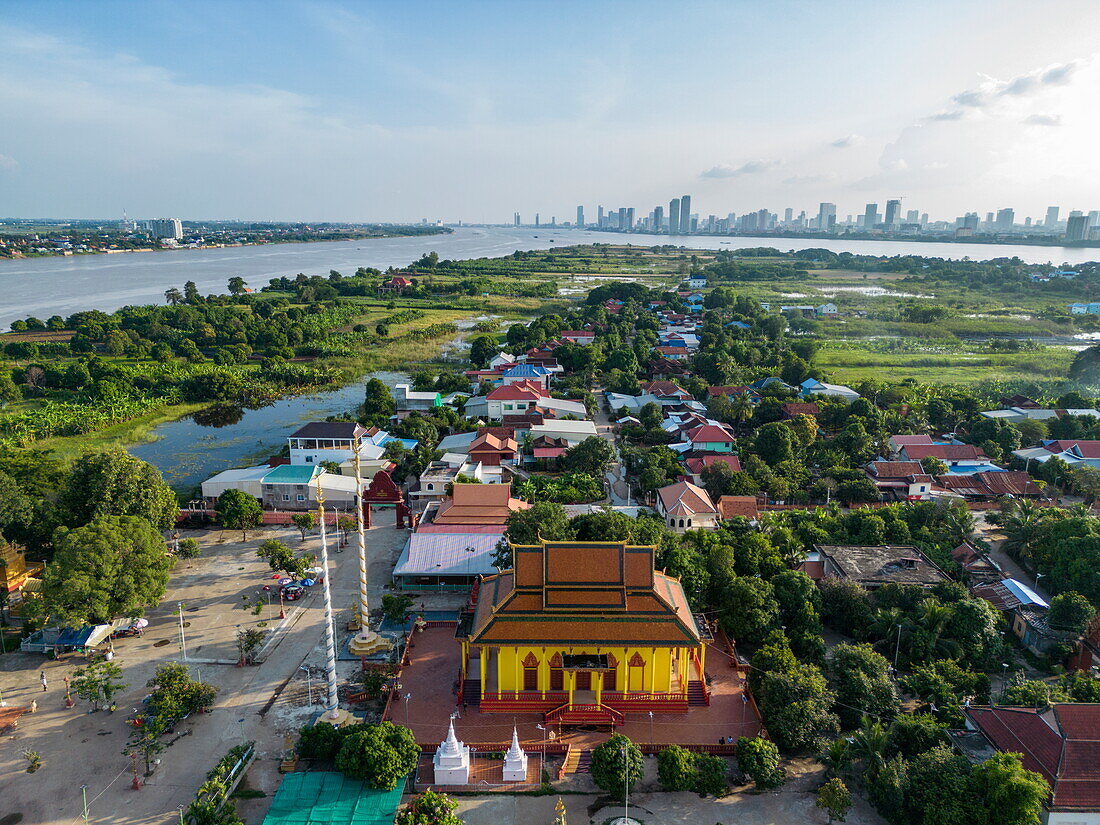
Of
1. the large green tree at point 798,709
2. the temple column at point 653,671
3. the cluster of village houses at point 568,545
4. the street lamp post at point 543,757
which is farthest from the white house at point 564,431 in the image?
the large green tree at point 798,709

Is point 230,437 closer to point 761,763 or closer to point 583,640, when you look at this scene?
point 583,640

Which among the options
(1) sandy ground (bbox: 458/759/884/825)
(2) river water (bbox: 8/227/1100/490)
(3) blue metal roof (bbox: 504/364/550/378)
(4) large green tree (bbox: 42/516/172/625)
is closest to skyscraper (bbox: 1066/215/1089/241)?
(2) river water (bbox: 8/227/1100/490)

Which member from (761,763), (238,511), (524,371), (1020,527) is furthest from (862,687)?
(524,371)

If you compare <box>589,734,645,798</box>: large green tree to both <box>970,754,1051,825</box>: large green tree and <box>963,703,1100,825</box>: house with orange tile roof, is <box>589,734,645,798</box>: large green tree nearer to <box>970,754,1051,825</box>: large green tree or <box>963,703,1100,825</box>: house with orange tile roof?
<box>970,754,1051,825</box>: large green tree

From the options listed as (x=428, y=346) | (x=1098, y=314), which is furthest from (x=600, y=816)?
(x=1098, y=314)

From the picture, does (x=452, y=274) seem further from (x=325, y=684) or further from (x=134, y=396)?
(x=325, y=684)
